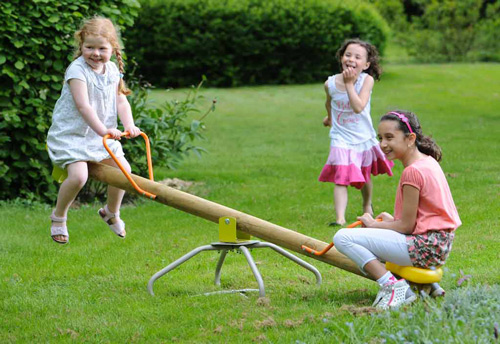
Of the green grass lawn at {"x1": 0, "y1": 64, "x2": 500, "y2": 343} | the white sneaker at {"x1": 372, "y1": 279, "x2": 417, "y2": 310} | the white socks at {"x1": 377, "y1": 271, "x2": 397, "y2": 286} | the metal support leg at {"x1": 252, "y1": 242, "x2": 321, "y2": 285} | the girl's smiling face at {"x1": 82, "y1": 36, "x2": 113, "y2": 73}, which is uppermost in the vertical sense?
the girl's smiling face at {"x1": 82, "y1": 36, "x2": 113, "y2": 73}

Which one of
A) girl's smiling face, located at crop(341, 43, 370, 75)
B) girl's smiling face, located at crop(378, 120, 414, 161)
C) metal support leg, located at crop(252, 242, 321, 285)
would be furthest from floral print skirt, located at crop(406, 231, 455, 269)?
girl's smiling face, located at crop(341, 43, 370, 75)

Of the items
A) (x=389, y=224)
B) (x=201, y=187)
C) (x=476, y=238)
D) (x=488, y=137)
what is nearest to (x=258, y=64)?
(x=488, y=137)

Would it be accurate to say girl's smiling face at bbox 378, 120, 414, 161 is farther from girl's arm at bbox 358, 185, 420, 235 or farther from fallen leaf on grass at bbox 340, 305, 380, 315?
fallen leaf on grass at bbox 340, 305, 380, 315

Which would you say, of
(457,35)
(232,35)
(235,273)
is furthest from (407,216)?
(457,35)

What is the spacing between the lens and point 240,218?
194 inches

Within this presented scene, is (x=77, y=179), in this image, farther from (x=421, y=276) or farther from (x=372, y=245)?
(x=421, y=276)

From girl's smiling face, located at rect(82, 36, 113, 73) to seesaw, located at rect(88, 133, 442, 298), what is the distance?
666 mm

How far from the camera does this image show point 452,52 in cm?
2623

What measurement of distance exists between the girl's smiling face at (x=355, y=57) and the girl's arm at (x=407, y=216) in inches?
110

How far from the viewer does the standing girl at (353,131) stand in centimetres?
709

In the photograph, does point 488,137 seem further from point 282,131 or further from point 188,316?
point 188,316

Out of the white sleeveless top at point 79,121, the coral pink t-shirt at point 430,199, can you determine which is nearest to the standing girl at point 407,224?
the coral pink t-shirt at point 430,199

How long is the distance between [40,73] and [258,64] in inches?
544

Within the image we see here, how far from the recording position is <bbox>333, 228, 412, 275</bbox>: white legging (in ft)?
14.5
